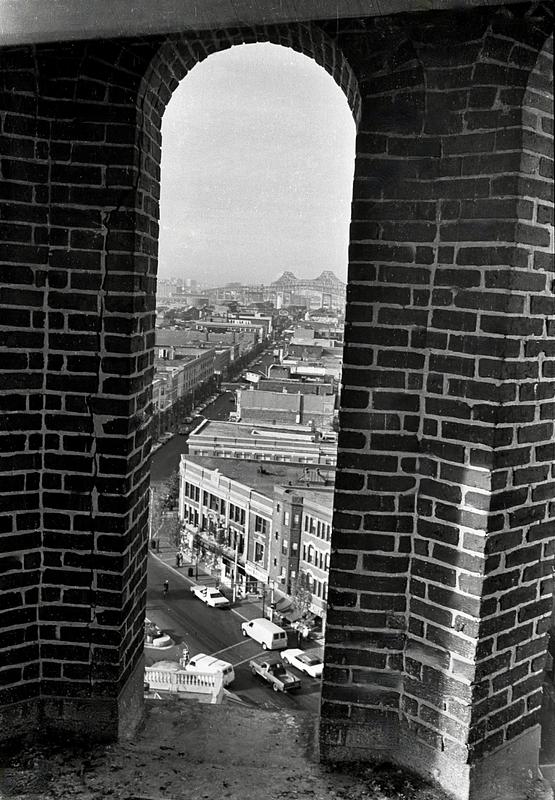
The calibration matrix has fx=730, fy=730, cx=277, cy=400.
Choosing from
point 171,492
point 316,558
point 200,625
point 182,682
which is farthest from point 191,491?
point 182,682

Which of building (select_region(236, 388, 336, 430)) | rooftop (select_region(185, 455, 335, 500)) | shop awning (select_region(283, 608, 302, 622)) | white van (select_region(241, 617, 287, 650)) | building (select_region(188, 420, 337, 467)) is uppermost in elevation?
building (select_region(236, 388, 336, 430))

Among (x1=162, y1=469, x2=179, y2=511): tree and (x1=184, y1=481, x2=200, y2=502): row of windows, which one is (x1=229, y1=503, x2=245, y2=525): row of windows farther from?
(x1=162, y1=469, x2=179, y2=511): tree

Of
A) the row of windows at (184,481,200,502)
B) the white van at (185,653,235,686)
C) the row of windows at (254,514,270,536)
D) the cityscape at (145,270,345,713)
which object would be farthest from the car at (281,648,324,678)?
the row of windows at (184,481,200,502)

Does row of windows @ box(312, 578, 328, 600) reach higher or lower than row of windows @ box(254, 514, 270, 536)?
lower

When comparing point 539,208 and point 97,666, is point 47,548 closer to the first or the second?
point 97,666

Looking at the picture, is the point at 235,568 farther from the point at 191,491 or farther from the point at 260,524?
the point at 191,491

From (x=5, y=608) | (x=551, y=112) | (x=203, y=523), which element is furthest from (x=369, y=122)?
(x=5, y=608)
